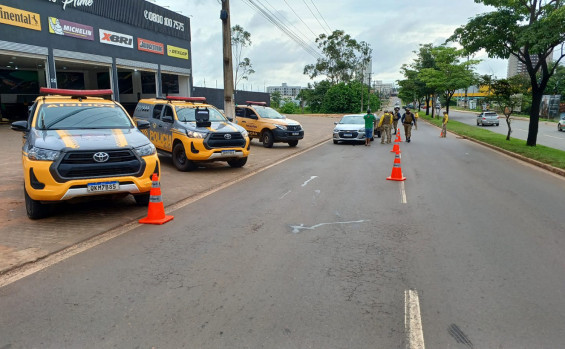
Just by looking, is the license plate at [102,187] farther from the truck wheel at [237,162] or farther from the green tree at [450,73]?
the green tree at [450,73]

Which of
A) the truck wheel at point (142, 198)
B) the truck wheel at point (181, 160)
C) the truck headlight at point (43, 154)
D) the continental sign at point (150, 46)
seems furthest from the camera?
the continental sign at point (150, 46)

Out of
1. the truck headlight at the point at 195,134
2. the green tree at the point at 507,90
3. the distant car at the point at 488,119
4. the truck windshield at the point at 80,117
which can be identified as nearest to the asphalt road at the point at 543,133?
the distant car at the point at 488,119

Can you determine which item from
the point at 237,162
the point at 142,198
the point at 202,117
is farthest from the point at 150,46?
the point at 142,198

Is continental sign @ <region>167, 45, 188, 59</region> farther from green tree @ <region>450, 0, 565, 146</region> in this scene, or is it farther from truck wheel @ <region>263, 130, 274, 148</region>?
green tree @ <region>450, 0, 565, 146</region>

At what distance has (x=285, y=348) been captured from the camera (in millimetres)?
3029

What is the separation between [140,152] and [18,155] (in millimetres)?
9574

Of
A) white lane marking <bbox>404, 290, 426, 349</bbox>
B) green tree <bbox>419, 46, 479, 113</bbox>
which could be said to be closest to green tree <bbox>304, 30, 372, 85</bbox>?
green tree <bbox>419, 46, 479, 113</bbox>

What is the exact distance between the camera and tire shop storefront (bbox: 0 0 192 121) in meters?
22.2

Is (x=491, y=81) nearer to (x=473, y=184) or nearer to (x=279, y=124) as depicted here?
(x=279, y=124)

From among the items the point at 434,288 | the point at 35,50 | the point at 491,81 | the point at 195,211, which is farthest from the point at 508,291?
the point at 35,50

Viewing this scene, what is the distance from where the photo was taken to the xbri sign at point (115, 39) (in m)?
27.0

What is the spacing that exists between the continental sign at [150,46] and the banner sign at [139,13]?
1.05 metres

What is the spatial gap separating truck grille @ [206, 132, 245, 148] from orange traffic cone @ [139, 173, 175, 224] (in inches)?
178

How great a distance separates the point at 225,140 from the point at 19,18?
57.9ft
